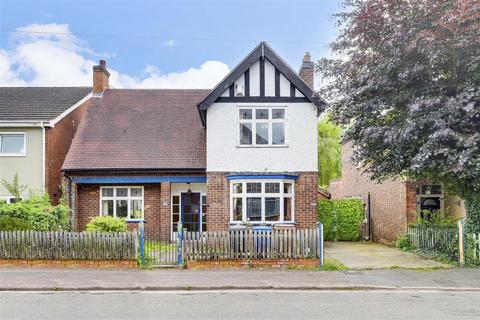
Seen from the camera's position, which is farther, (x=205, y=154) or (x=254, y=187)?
(x=205, y=154)

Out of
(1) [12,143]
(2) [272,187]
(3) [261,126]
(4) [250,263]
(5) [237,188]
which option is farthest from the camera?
(1) [12,143]

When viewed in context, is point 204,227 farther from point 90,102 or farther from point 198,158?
point 90,102

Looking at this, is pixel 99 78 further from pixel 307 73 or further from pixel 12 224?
pixel 12 224

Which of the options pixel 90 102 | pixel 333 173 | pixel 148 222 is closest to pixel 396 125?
pixel 148 222

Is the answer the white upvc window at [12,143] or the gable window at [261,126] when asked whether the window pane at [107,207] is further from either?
the gable window at [261,126]

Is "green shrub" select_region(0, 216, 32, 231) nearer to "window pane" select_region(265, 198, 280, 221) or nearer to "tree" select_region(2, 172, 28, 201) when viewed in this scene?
"tree" select_region(2, 172, 28, 201)

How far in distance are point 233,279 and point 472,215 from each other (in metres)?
8.12

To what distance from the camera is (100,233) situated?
14773 mm

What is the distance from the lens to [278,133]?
19.3 meters

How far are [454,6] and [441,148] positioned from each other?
3812 mm

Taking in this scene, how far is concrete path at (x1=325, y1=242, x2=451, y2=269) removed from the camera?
50.6 ft

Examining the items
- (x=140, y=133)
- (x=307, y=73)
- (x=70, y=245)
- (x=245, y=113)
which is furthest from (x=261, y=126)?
(x=70, y=245)

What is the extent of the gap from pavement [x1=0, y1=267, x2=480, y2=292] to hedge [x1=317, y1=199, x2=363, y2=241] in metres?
9.97

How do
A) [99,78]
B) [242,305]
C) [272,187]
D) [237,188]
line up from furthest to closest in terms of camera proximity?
[99,78], [237,188], [272,187], [242,305]
